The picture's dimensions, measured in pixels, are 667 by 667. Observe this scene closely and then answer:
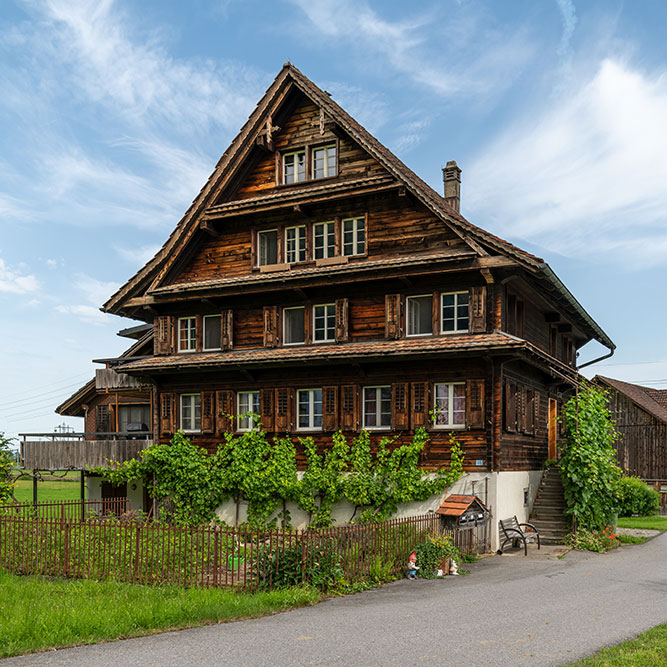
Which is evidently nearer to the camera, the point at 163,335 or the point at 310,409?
the point at 310,409

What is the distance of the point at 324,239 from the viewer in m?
25.7

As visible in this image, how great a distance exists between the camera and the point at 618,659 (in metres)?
10.1

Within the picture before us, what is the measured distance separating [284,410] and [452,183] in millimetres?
11282

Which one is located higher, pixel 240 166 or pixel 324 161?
pixel 240 166

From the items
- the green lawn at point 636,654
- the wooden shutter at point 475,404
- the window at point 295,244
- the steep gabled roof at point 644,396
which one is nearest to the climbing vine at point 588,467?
the wooden shutter at point 475,404

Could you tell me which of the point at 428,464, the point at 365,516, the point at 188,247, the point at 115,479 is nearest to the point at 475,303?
the point at 428,464

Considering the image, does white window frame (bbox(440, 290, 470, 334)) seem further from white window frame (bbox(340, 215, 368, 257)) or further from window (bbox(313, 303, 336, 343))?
window (bbox(313, 303, 336, 343))

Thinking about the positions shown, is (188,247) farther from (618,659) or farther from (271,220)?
(618,659)

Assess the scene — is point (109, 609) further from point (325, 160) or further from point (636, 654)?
point (325, 160)

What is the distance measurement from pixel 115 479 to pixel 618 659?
63.4ft

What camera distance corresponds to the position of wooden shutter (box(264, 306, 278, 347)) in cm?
2592

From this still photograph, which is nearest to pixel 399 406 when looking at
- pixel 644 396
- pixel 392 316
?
pixel 392 316

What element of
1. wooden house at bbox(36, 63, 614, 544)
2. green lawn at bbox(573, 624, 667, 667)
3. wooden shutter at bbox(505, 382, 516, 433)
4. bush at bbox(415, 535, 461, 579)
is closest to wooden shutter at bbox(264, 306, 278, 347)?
wooden house at bbox(36, 63, 614, 544)

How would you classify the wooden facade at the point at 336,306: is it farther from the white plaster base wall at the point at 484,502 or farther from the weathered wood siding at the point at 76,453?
the weathered wood siding at the point at 76,453
